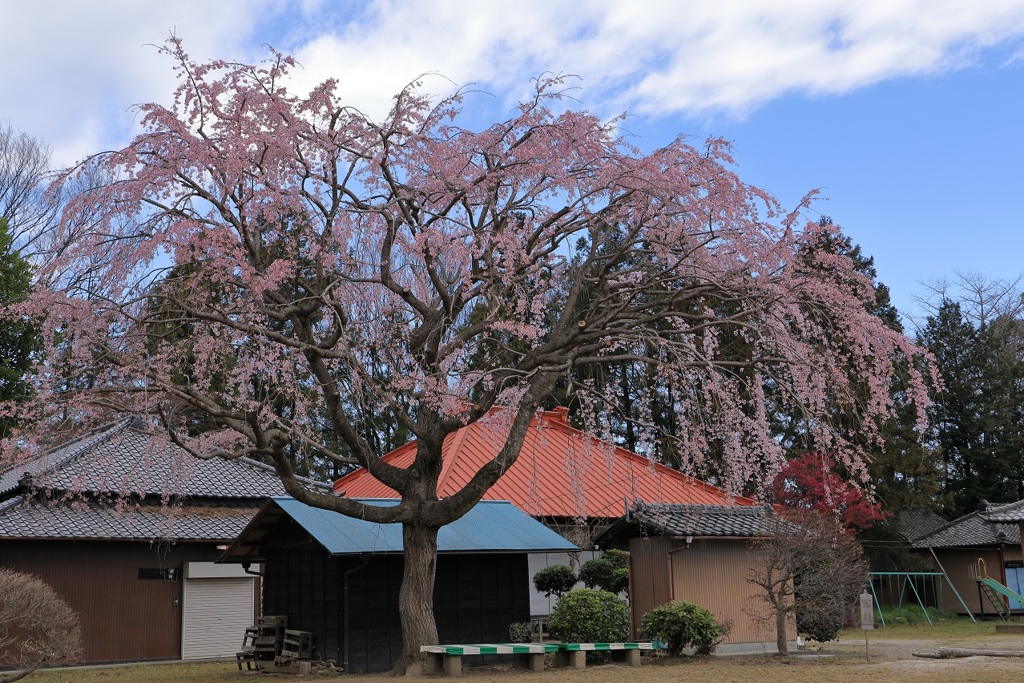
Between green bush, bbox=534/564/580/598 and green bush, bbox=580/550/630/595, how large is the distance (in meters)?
0.92

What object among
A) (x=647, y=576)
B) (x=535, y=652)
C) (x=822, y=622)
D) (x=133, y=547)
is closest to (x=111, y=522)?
(x=133, y=547)

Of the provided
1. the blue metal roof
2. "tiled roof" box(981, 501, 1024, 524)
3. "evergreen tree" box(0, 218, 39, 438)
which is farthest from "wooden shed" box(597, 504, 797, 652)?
→ "evergreen tree" box(0, 218, 39, 438)

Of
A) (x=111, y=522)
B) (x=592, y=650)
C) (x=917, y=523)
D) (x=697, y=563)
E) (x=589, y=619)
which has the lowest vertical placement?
(x=592, y=650)

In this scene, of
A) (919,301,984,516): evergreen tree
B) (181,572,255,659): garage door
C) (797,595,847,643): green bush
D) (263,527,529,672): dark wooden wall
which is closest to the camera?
(263,527,529,672): dark wooden wall

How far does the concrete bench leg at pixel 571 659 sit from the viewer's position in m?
15.2

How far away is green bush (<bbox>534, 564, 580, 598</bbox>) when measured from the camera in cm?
1906

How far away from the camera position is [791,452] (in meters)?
33.8

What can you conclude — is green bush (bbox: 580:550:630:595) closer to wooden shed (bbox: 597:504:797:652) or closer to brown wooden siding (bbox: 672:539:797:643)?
wooden shed (bbox: 597:504:797:652)

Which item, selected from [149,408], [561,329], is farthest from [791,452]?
[149,408]

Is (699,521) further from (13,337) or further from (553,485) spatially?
(13,337)

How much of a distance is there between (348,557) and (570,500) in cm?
861

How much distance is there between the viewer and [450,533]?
654 inches

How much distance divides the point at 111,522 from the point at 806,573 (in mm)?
14281

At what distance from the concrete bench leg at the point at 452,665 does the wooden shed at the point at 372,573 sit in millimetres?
2177
